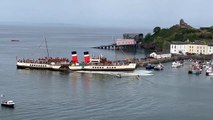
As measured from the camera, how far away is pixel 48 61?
61.5 m

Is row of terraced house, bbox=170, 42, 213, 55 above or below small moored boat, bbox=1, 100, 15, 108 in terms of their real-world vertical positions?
above

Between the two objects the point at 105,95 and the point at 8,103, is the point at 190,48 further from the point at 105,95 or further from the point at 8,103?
the point at 8,103

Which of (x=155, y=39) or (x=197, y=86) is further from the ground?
(x=155, y=39)

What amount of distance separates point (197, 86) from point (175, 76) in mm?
7450

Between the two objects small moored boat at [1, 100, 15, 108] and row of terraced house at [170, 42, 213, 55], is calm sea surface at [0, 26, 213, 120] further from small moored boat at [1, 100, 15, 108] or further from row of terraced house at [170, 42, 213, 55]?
row of terraced house at [170, 42, 213, 55]

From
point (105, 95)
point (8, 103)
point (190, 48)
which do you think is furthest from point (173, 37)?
point (8, 103)

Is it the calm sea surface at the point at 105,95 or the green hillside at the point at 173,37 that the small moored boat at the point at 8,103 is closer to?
the calm sea surface at the point at 105,95

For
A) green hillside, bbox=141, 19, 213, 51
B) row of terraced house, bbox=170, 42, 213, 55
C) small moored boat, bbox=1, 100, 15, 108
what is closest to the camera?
small moored boat, bbox=1, 100, 15, 108

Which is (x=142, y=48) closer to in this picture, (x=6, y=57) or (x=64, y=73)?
(x=6, y=57)

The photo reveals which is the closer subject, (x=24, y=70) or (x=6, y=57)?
(x=24, y=70)

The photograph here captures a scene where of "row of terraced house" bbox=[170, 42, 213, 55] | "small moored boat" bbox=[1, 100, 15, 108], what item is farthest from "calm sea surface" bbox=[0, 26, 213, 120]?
"row of terraced house" bbox=[170, 42, 213, 55]

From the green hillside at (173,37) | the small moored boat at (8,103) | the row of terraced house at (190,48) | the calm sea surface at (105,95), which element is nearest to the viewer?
the calm sea surface at (105,95)

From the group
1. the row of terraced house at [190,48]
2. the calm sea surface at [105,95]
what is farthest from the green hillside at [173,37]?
the calm sea surface at [105,95]

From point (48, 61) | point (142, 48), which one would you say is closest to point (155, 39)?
point (142, 48)
